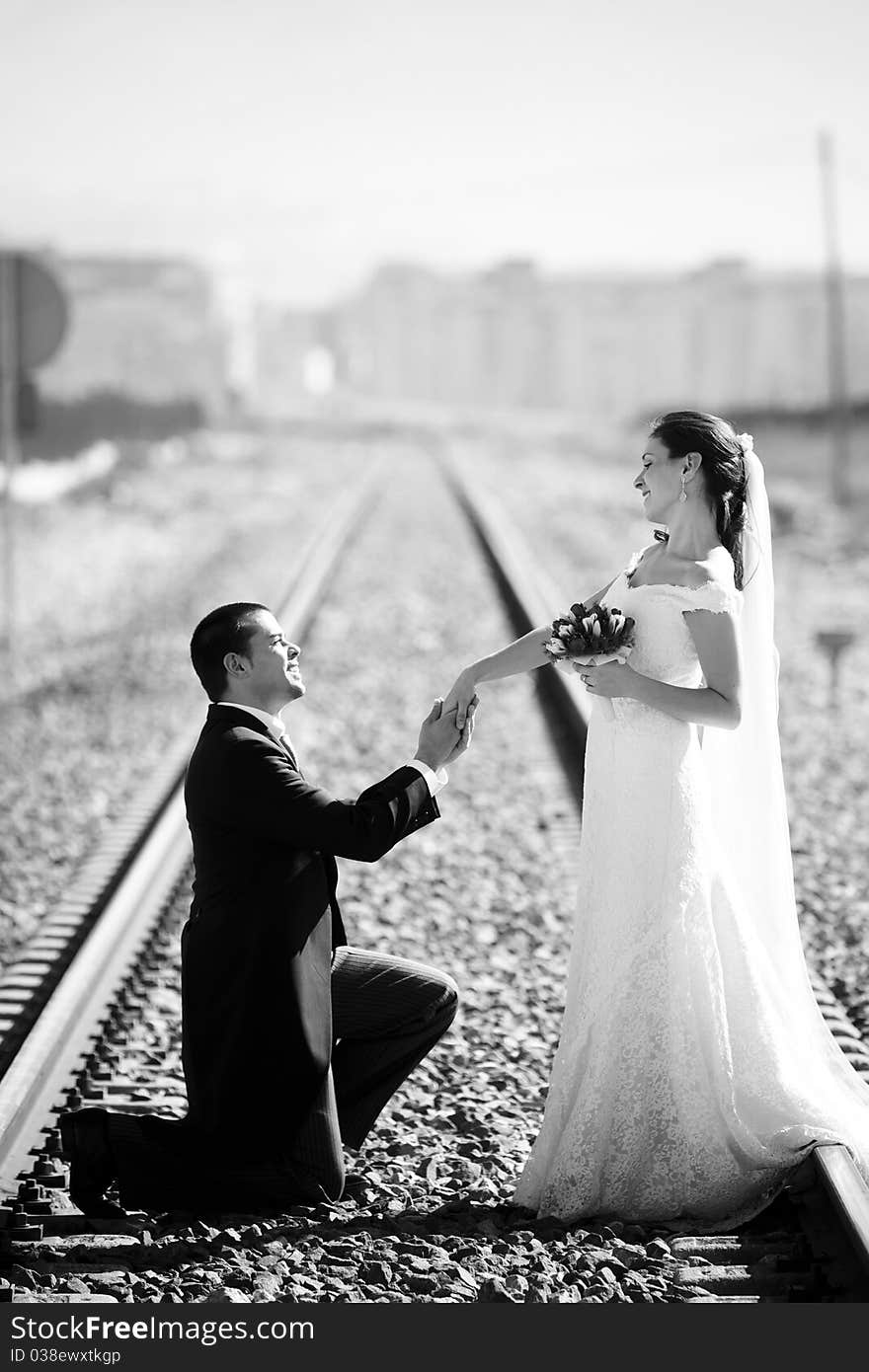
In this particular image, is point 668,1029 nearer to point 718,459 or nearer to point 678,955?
point 678,955

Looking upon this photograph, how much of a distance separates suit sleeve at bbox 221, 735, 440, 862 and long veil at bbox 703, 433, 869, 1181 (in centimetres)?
77

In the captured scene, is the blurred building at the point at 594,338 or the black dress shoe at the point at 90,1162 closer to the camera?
the black dress shoe at the point at 90,1162

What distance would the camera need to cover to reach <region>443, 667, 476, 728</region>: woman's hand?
3.89 metres

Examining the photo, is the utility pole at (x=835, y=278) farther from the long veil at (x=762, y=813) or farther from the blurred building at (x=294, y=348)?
the blurred building at (x=294, y=348)

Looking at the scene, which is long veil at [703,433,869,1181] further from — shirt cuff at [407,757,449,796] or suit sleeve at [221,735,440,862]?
suit sleeve at [221,735,440,862]

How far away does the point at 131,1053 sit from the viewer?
15.0 ft

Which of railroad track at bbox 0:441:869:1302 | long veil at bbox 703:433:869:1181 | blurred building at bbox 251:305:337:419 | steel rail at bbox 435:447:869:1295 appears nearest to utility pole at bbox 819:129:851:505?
steel rail at bbox 435:447:869:1295

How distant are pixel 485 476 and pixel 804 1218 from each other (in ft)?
72.3

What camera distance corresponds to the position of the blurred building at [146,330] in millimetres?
54125

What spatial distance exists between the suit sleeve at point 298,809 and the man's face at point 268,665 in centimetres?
13

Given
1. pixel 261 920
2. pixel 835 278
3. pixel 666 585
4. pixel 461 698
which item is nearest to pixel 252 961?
pixel 261 920

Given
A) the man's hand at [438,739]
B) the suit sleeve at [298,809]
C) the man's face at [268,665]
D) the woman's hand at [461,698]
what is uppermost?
the man's face at [268,665]

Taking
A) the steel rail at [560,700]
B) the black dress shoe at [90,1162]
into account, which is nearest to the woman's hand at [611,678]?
the steel rail at [560,700]

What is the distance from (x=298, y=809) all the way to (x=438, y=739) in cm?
40
